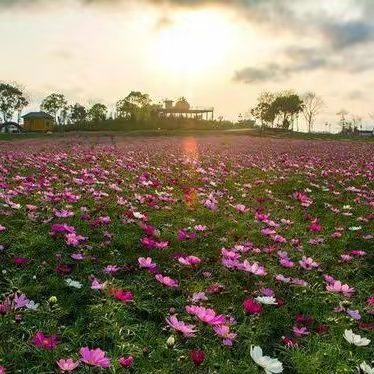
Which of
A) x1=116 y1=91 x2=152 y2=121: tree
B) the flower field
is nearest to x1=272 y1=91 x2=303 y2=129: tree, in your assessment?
x1=116 y1=91 x2=152 y2=121: tree

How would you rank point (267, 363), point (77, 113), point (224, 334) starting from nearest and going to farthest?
point (267, 363) < point (224, 334) < point (77, 113)

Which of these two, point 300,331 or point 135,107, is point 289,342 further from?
point 135,107

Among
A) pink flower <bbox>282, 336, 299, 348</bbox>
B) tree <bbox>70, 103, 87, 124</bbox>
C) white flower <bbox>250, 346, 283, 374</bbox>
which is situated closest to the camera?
white flower <bbox>250, 346, 283, 374</bbox>

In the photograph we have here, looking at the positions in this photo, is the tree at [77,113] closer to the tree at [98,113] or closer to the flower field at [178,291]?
the tree at [98,113]

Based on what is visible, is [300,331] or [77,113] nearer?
[300,331]

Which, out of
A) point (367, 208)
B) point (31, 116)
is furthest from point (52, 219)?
point (31, 116)

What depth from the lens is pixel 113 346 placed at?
305 centimetres

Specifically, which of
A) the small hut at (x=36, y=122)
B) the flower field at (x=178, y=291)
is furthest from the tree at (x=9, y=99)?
the flower field at (x=178, y=291)

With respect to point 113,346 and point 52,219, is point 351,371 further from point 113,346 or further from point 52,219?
point 52,219

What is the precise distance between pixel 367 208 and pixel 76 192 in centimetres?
475

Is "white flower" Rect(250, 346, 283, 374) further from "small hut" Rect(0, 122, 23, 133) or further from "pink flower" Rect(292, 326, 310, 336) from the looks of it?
"small hut" Rect(0, 122, 23, 133)

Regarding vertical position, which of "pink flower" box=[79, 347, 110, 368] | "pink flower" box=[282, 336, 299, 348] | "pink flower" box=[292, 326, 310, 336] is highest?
"pink flower" box=[79, 347, 110, 368]

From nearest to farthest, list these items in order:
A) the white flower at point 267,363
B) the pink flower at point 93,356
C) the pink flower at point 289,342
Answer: the pink flower at point 93,356 → the white flower at point 267,363 → the pink flower at point 289,342

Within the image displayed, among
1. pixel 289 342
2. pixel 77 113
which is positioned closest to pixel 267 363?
pixel 289 342
